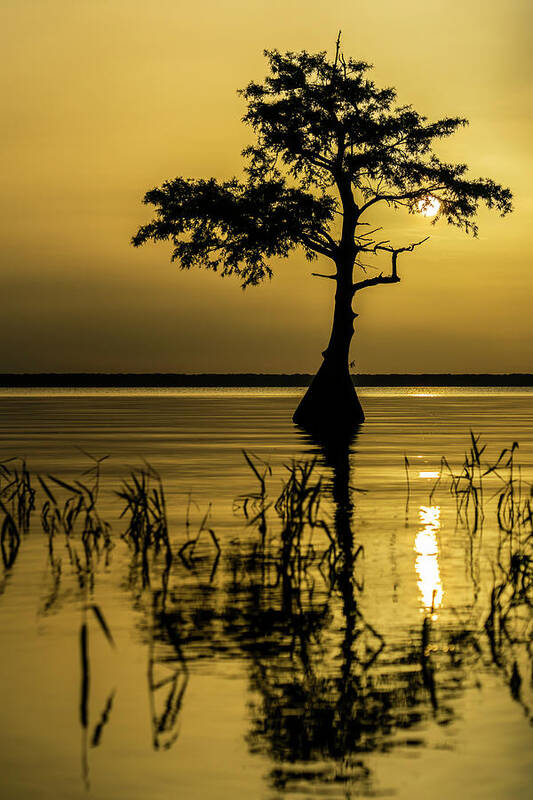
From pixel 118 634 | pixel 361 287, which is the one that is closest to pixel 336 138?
pixel 361 287

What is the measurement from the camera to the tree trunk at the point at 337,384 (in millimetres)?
50438

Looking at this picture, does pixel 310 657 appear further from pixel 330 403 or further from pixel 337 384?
pixel 337 384

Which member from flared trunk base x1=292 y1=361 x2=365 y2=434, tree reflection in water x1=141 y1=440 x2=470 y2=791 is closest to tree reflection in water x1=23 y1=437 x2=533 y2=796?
tree reflection in water x1=141 y1=440 x2=470 y2=791

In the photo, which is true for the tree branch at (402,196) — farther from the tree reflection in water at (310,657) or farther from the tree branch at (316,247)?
the tree reflection in water at (310,657)

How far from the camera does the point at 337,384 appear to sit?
51.4 meters

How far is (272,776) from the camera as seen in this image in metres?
6.24

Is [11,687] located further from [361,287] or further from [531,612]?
[361,287]

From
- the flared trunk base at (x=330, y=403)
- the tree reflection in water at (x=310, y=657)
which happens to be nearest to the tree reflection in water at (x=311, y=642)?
the tree reflection in water at (x=310, y=657)

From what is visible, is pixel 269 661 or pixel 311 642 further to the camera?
pixel 311 642

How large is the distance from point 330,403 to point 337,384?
926 millimetres

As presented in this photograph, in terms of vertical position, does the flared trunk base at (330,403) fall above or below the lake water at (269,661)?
above

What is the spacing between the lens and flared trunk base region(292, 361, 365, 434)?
165 feet

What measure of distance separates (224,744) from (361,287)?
46856mm

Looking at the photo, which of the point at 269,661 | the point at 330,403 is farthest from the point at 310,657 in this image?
the point at 330,403
